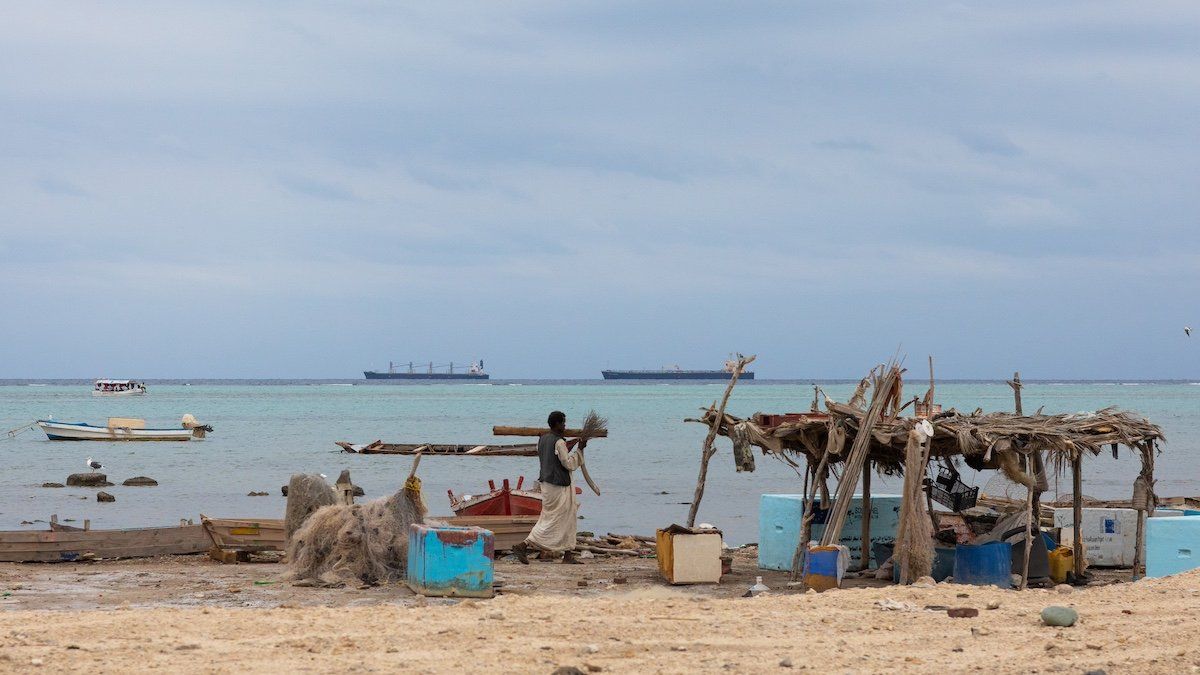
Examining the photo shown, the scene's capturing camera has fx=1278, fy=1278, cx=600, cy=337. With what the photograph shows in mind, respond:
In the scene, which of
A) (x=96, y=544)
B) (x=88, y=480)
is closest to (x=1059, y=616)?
(x=96, y=544)

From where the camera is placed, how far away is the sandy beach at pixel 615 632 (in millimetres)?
7781

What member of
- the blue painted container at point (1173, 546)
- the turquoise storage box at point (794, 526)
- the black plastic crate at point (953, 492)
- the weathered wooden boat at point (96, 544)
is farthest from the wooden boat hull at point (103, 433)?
the blue painted container at point (1173, 546)

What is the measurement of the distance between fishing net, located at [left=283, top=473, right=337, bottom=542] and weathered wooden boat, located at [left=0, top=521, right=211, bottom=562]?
1729 millimetres

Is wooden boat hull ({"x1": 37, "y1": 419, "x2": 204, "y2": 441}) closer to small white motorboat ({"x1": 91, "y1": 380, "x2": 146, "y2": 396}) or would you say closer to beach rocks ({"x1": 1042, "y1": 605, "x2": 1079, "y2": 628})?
beach rocks ({"x1": 1042, "y1": 605, "x2": 1079, "y2": 628})

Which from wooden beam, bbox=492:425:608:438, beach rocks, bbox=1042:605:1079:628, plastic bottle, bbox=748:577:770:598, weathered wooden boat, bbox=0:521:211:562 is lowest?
weathered wooden boat, bbox=0:521:211:562

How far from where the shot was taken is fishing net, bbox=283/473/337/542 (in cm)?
1400

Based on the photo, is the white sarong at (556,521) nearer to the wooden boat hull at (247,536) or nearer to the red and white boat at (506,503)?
the red and white boat at (506,503)

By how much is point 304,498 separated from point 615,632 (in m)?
6.20

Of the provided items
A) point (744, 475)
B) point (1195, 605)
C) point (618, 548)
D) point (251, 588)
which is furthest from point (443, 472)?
point (1195, 605)

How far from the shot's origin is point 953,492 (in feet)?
45.7

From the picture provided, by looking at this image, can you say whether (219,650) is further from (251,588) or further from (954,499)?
(954,499)

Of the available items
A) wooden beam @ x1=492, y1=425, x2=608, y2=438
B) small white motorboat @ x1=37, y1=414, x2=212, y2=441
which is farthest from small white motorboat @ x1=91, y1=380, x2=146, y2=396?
wooden beam @ x1=492, y1=425, x2=608, y2=438

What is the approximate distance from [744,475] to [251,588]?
24.5 metres

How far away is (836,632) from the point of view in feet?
29.5
